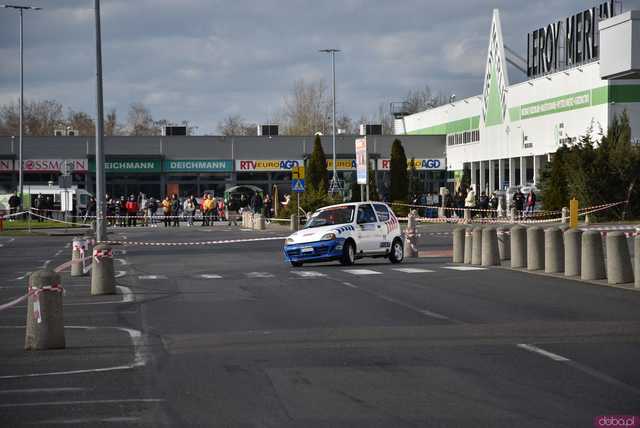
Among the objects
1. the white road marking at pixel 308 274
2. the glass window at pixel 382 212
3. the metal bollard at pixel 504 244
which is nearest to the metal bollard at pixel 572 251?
the white road marking at pixel 308 274

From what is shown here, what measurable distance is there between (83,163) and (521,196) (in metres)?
42.7

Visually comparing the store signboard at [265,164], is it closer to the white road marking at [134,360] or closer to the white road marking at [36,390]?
the white road marking at [134,360]

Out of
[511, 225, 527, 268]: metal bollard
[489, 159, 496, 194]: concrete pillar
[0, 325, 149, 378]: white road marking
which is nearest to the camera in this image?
[0, 325, 149, 378]: white road marking

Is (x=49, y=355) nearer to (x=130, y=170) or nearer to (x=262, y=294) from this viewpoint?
(x=262, y=294)

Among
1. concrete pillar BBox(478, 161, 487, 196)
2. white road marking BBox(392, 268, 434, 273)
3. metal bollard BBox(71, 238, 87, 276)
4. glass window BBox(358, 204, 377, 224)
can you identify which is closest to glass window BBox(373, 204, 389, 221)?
glass window BBox(358, 204, 377, 224)

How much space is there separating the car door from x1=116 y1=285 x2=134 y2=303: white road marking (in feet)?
25.2

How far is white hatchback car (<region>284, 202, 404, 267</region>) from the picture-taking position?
95.5ft

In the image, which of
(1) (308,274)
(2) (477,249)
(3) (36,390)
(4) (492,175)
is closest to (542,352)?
(3) (36,390)

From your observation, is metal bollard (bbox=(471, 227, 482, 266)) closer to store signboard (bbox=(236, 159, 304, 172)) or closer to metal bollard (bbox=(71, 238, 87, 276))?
metal bollard (bbox=(71, 238, 87, 276))

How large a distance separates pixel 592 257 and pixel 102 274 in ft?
31.2

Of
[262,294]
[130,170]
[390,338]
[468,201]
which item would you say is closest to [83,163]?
[130,170]

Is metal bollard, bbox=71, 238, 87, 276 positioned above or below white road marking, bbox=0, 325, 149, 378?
above

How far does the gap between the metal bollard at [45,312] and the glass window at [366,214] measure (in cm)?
1668

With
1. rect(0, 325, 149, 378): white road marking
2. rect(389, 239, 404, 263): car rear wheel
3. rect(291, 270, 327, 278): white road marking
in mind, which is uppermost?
rect(389, 239, 404, 263): car rear wheel
